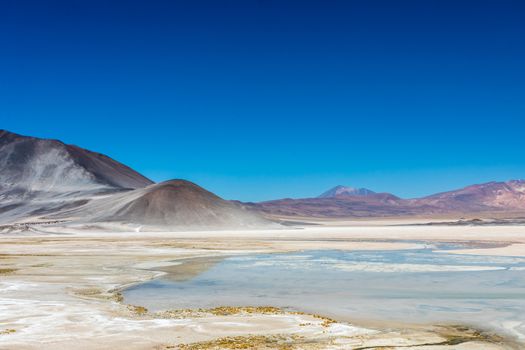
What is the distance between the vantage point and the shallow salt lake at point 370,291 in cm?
1675

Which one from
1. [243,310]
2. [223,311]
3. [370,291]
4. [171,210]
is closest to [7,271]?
[223,311]

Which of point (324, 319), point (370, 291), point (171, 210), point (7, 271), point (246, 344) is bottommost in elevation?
point (246, 344)

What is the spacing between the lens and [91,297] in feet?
67.0

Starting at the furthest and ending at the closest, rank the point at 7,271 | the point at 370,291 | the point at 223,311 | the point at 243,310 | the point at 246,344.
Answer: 1. the point at 7,271
2. the point at 370,291
3. the point at 243,310
4. the point at 223,311
5. the point at 246,344

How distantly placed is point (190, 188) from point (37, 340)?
146 meters

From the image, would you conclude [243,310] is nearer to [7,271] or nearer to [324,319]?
[324,319]

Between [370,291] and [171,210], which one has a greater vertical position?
[171,210]

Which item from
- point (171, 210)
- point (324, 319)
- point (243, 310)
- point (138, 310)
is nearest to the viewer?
point (324, 319)

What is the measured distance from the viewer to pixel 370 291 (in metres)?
21.5

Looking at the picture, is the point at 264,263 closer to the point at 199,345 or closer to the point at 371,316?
the point at 371,316

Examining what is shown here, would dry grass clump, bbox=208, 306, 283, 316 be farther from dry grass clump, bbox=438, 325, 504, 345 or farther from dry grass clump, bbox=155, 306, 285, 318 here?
dry grass clump, bbox=438, 325, 504, 345

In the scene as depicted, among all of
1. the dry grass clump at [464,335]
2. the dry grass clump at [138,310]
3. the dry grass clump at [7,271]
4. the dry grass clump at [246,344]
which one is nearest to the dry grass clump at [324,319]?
the dry grass clump at [246,344]

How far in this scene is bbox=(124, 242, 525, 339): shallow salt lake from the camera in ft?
55.0

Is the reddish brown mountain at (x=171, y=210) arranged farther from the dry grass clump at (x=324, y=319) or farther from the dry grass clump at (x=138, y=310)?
the dry grass clump at (x=324, y=319)
